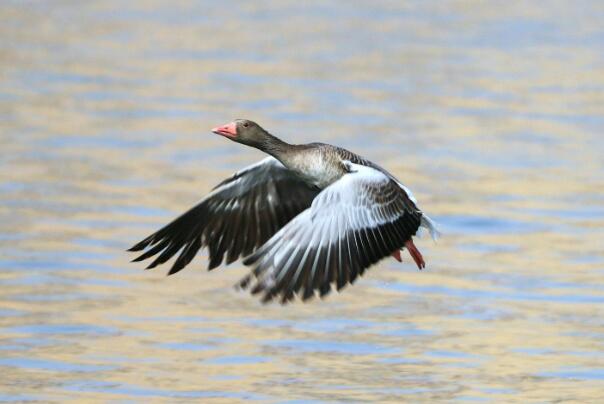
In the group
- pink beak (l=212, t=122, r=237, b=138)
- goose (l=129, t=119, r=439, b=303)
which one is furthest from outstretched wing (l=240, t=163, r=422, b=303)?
pink beak (l=212, t=122, r=237, b=138)

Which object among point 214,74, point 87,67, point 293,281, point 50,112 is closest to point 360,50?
point 214,74

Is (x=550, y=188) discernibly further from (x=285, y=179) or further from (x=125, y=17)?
(x=125, y=17)

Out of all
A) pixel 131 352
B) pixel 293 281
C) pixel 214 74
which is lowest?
pixel 131 352

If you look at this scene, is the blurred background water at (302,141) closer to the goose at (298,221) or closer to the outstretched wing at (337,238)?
the goose at (298,221)

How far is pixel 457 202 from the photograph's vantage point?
58.9 feet

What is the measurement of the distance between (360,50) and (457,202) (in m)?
10.5

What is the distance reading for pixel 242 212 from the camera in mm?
12539

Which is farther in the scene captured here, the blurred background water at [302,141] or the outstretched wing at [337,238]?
the blurred background water at [302,141]

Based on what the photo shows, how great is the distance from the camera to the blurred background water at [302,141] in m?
12.3

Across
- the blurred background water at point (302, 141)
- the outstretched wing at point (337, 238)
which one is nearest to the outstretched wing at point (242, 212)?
the blurred background water at point (302, 141)

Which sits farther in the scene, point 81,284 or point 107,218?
point 107,218

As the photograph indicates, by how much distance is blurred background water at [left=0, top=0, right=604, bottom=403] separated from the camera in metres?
12.3

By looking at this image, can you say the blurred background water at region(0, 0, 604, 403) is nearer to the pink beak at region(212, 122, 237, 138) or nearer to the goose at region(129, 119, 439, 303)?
the goose at region(129, 119, 439, 303)

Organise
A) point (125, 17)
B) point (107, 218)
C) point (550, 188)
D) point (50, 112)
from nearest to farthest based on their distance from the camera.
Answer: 1. point (107, 218)
2. point (550, 188)
3. point (50, 112)
4. point (125, 17)
